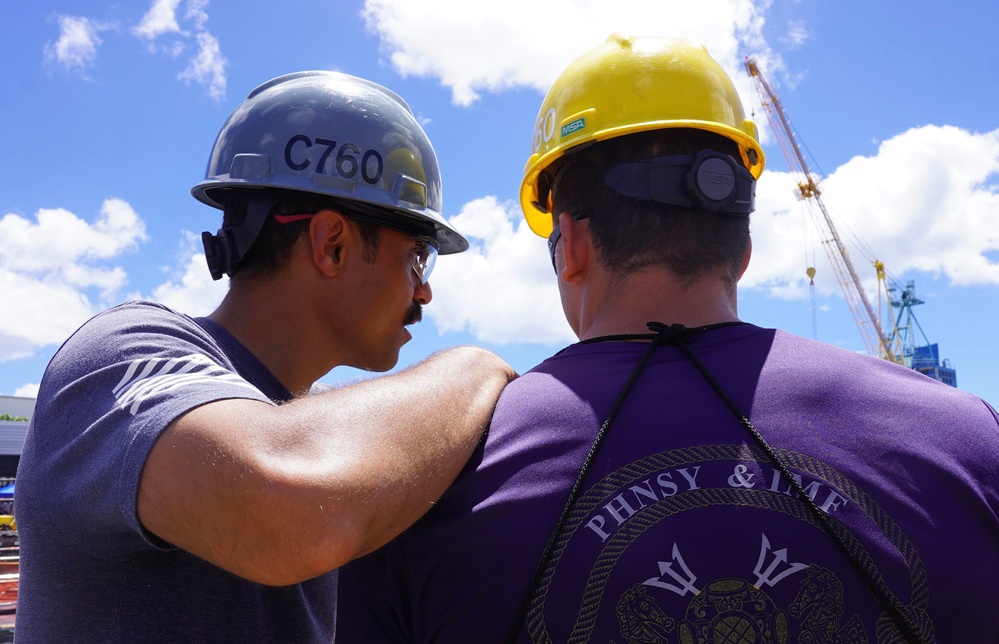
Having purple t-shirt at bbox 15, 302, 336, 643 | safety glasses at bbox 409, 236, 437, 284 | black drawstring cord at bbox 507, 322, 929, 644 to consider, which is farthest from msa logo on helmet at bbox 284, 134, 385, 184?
black drawstring cord at bbox 507, 322, 929, 644

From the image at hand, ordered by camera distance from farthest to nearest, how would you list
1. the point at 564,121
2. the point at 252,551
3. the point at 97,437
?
the point at 564,121 < the point at 97,437 < the point at 252,551

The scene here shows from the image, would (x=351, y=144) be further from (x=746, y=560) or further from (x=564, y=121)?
(x=746, y=560)

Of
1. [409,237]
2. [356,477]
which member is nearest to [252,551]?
[356,477]

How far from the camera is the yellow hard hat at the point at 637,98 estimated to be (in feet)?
8.44

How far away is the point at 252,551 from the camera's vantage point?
5.32ft

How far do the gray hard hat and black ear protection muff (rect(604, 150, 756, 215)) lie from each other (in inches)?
54.3

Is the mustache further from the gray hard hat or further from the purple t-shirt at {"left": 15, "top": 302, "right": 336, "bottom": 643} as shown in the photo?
the purple t-shirt at {"left": 15, "top": 302, "right": 336, "bottom": 643}

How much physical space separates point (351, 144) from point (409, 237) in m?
0.46

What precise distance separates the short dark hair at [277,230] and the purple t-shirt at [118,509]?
68cm

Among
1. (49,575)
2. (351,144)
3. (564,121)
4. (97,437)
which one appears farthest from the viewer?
(351,144)

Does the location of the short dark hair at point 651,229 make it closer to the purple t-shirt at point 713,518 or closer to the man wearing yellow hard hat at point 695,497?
the man wearing yellow hard hat at point 695,497

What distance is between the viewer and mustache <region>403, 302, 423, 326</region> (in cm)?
355

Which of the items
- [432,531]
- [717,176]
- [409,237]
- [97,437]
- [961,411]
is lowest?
[432,531]

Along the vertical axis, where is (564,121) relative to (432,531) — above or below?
above
